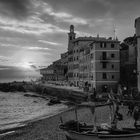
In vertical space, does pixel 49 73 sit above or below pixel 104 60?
below

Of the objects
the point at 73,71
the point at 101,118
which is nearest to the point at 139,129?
the point at 101,118

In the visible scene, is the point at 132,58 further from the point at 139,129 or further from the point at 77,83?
the point at 139,129

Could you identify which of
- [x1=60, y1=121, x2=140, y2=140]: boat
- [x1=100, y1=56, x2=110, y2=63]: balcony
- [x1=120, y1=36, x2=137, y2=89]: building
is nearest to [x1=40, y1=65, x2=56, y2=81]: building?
[x1=120, y1=36, x2=137, y2=89]: building

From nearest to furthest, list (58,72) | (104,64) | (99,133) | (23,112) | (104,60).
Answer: (99,133), (23,112), (104,60), (104,64), (58,72)

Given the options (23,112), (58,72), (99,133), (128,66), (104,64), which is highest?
(104,64)

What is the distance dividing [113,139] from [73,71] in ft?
242

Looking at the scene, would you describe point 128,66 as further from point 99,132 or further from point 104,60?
point 99,132

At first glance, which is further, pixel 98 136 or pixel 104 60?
pixel 104 60

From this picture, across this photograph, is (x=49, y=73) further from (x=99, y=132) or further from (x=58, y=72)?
(x=99, y=132)

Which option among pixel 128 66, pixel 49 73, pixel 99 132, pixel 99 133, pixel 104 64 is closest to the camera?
pixel 99 133

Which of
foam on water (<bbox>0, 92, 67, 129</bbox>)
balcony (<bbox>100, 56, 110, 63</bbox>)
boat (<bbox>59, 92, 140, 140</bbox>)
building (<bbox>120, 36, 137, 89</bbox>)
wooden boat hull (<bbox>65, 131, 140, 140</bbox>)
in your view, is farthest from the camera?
balcony (<bbox>100, 56, 110, 63</bbox>)

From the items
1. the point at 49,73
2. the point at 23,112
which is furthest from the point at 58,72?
the point at 23,112

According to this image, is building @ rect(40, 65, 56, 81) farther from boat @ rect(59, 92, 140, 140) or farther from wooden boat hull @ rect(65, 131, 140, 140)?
wooden boat hull @ rect(65, 131, 140, 140)

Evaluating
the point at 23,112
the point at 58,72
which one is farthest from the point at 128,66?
the point at 58,72
